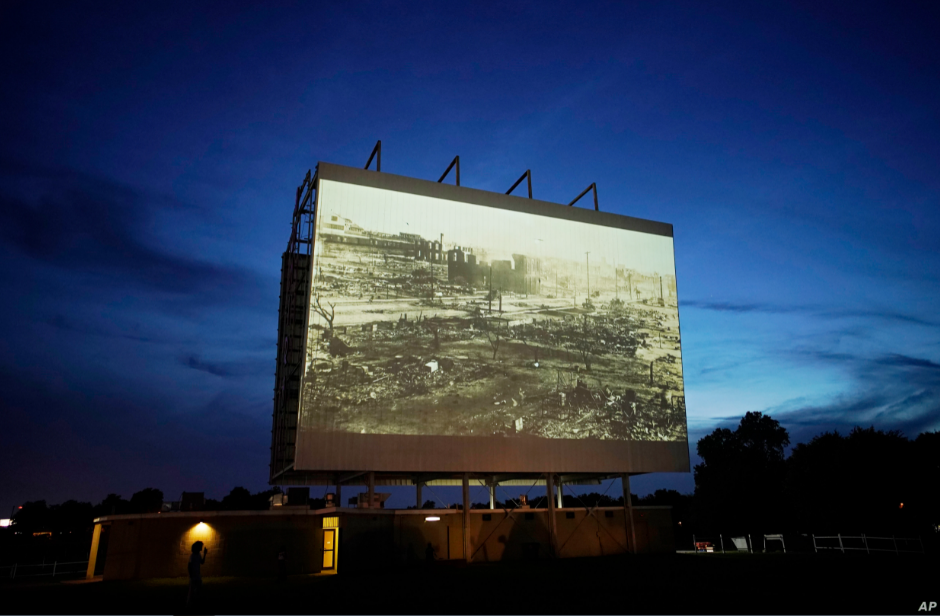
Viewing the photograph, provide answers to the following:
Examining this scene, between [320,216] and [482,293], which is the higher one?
[320,216]

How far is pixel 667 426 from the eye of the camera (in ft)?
114

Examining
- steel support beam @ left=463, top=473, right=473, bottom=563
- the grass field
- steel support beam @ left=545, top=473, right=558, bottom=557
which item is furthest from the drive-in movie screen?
the grass field

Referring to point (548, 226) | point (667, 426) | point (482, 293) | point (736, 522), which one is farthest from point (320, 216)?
point (736, 522)

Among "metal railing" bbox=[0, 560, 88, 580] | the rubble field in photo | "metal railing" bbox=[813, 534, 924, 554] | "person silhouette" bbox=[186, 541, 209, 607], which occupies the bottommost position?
"metal railing" bbox=[0, 560, 88, 580]

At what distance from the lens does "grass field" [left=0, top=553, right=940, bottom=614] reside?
1480 cm

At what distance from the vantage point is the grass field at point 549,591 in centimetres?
1480

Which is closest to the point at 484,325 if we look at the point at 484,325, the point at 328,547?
the point at 484,325

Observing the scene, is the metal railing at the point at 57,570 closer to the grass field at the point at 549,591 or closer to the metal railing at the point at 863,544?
the grass field at the point at 549,591

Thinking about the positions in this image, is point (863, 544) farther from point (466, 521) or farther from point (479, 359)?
point (479, 359)

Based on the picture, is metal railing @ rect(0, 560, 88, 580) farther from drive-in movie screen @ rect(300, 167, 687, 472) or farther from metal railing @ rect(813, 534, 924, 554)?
metal railing @ rect(813, 534, 924, 554)

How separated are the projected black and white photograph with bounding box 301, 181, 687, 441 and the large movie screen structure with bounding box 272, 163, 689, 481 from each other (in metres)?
0.06

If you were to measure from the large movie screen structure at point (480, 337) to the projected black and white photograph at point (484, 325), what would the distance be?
0.21 feet

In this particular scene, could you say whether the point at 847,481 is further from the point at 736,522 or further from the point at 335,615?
the point at 335,615

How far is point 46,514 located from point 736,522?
3414 inches
